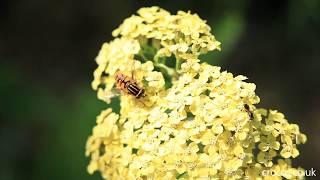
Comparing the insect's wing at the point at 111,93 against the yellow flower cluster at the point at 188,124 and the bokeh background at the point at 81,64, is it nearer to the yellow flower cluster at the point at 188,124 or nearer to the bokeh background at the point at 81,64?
the yellow flower cluster at the point at 188,124

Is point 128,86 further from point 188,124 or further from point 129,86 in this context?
point 188,124

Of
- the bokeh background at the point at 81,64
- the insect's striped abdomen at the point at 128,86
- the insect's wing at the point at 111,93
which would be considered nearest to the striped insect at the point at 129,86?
the insect's striped abdomen at the point at 128,86

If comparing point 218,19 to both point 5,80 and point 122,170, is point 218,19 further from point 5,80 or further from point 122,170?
point 122,170

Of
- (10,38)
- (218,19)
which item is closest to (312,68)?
(218,19)

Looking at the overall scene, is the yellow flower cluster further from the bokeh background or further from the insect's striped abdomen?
the bokeh background

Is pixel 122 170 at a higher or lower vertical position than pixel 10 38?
lower
